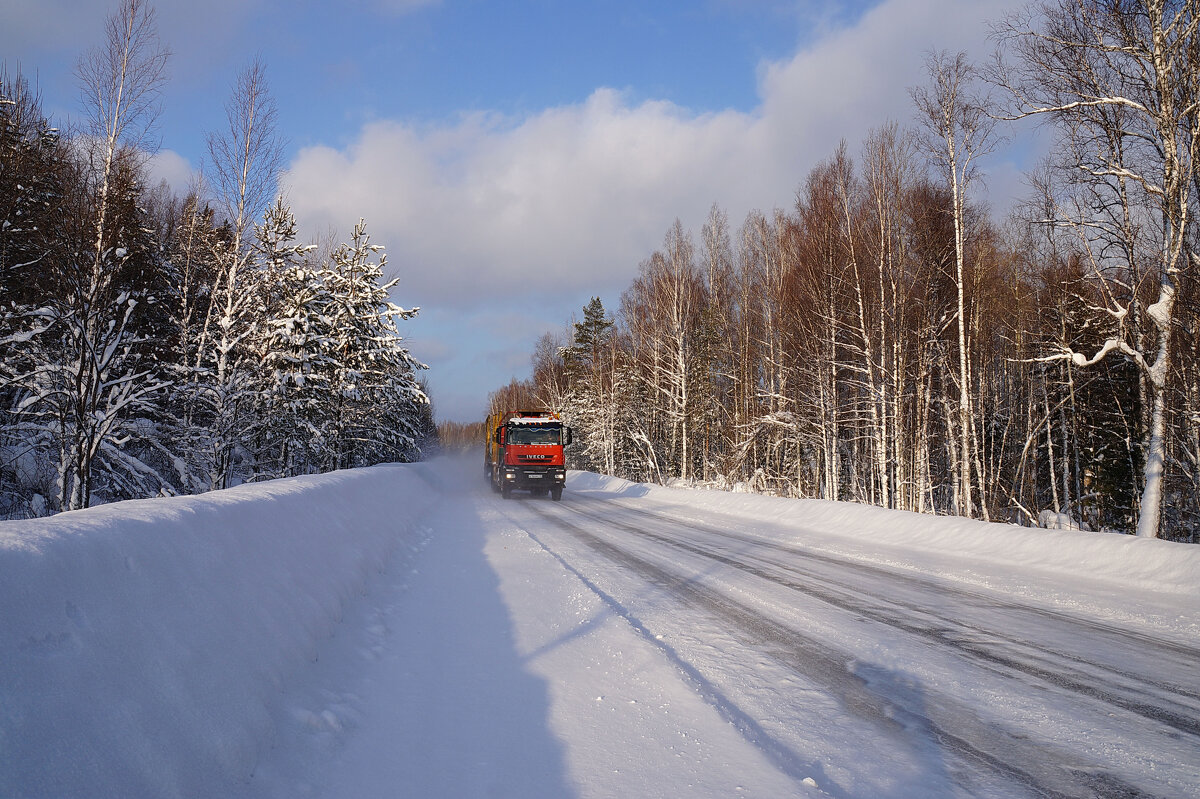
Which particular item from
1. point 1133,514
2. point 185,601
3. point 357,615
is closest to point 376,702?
point 185,601

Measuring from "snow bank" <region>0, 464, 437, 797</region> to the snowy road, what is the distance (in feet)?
1.34

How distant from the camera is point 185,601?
3.04 metres

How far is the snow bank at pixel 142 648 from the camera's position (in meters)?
1.95

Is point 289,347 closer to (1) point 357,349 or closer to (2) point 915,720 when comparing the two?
(1) point 357,349

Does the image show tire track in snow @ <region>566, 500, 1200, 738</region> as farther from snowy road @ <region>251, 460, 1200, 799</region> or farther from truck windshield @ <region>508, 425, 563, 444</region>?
truck windshield @ <region>508, 425, 563, 444</region>

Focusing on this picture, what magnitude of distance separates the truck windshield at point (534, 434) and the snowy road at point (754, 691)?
16274 millimetres

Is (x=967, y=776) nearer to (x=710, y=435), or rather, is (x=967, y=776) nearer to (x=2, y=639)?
(x=2, y=639)

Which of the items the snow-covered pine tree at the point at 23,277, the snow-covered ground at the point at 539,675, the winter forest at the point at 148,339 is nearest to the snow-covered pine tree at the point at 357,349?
the winter forest at the point at 148,339

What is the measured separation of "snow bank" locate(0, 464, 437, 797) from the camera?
6.40 ft

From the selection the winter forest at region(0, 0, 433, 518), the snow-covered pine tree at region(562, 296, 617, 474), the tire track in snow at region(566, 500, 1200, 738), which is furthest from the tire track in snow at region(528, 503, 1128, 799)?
the snow-covered pine tree at region(562, 296, 617, 474)

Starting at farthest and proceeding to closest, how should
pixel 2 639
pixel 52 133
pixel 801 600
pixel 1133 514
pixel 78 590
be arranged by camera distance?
pixel 1133 514, pixel 52 133, pixel 801 600, pixel 78 590, pixel 2 639

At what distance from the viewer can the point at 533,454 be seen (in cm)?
2378

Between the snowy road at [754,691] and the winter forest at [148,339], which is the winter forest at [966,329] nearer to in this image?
the snowy road at [754,691]

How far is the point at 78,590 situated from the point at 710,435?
34.6 metres
